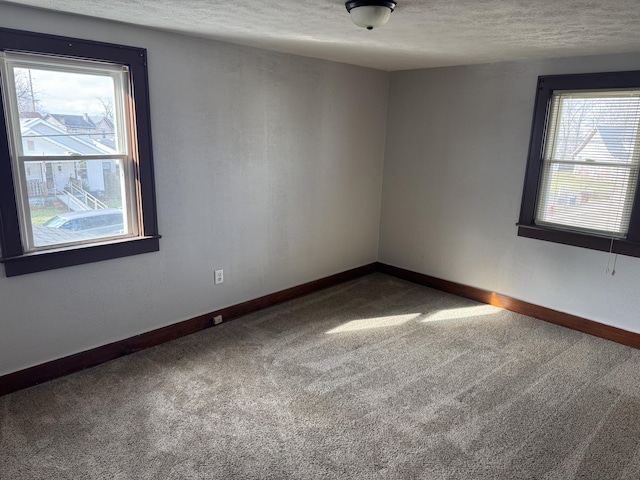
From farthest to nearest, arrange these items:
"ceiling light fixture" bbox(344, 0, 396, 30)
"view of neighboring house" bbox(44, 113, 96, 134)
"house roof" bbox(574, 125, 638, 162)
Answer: "house roof" bbox(574, 125, 638, 162), "view of neighboring house" bbox(44, 113, 96, 134), "ceiling light fixture" bbox(344, 0, 396, 30)

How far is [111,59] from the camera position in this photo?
2830 millimetres

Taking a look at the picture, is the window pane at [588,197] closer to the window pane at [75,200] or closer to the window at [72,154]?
the window at [72,154]

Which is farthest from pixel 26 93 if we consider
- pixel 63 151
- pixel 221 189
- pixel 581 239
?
pixel 581 239

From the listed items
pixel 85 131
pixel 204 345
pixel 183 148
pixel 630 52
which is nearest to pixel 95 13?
pixel 85 131

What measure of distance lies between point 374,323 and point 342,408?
129 cm


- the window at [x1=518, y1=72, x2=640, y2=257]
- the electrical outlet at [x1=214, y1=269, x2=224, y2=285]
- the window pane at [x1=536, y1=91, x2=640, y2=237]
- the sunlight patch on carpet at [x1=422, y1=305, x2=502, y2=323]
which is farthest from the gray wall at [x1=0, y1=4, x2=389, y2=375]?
the window pane at [x1=536, y1=91, x2=640, y2=237]

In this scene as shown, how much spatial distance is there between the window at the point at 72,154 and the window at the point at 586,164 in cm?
321

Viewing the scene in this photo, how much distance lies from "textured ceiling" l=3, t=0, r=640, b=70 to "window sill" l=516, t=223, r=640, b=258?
143cm

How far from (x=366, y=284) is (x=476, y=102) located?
215 cm

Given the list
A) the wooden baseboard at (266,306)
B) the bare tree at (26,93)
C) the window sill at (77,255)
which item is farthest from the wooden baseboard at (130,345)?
the bare tree at (26,93)

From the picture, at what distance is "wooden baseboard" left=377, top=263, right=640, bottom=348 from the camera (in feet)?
11.9

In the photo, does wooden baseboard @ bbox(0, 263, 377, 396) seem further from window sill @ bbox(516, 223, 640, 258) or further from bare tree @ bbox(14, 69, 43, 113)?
window sill @ bbox(516, 223, 640, 258)

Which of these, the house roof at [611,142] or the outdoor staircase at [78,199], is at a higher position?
the house roof at [611,142]

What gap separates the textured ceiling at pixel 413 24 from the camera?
2211 mm
